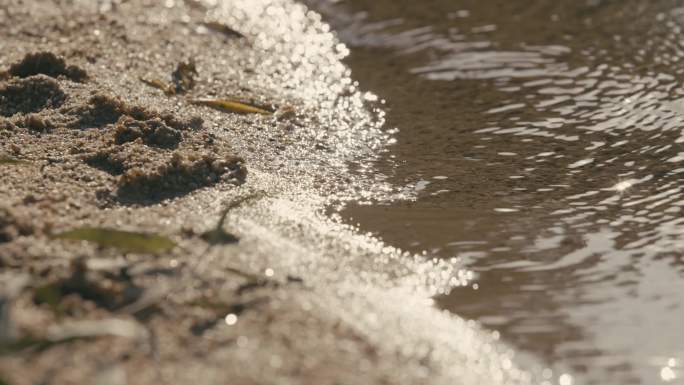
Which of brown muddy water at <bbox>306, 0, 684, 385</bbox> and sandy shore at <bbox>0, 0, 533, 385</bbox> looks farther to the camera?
brown muddy water at <bbox>306, 0, 684, 385</bbox>

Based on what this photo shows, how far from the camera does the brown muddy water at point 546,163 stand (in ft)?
8.11

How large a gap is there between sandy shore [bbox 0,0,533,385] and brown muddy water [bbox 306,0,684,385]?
6.1 inches

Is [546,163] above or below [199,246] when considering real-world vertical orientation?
above

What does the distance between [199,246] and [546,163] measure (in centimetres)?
155

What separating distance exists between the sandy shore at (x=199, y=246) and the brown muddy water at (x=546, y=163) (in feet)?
0.51

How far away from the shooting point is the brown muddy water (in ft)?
8.11

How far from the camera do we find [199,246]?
2.55m

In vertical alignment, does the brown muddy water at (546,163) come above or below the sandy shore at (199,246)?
above

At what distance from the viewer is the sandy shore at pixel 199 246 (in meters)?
2.04

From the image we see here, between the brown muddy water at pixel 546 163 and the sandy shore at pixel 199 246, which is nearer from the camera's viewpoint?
the sandy shore at pixel 199 246

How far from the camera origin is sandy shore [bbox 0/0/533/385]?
6.70ft

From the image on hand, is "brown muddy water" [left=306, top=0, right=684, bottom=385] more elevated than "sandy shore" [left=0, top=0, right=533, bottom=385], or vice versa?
"brown muddy water" [left=306, top=0, right=684, bottom=385]

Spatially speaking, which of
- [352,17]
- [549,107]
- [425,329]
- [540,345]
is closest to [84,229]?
[425,329]

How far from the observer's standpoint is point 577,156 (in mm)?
3576
